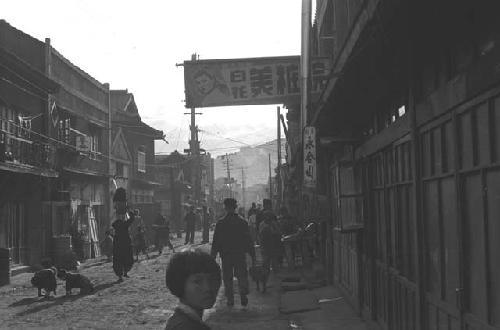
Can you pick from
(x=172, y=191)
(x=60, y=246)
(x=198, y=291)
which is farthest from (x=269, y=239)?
(x=172, y=191)

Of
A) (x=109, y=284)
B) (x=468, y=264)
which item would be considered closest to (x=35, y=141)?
(x=109, y=284)

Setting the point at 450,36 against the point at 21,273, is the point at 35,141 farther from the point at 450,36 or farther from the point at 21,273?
the point at 450,36

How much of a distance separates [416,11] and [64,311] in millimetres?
9535

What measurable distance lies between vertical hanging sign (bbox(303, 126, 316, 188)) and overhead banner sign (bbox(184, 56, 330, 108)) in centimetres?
755

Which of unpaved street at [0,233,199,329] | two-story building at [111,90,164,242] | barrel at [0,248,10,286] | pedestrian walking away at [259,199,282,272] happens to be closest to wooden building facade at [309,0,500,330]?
unpaved street at [0,233,199,329]

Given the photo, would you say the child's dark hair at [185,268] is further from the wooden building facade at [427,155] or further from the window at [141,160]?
the window at [141,160]

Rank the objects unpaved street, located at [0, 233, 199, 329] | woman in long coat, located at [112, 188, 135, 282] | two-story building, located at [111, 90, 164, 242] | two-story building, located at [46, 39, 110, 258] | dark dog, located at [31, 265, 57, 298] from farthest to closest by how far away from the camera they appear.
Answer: two-story building, located at [111, 90, 164, 242] → two-story building, located at [46, 39, 110, 258] → woman in long coat, located at [112, 188, 135, 282] → dark dog, located at [31, 265, 57, 298] → unpaved street, located at [0, 233, 199, 329]

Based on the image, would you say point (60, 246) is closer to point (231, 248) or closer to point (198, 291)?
point (231, 248)

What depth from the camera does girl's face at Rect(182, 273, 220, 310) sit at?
9.24ft

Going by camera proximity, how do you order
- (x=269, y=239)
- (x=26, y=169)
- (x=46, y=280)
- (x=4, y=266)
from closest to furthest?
(x=46, y=280), (x=269, y=239), (x=4, y=266), (x=26, y=169)

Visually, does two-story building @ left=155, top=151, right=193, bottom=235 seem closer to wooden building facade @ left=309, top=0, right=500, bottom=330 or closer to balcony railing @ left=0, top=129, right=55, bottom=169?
balcony railing @ left=0, top=129, right=55, bottom=169

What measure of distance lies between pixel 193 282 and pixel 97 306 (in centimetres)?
1014

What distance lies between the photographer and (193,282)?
9.27 ft

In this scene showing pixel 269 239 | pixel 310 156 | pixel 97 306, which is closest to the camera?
Result: pixel 97 306
